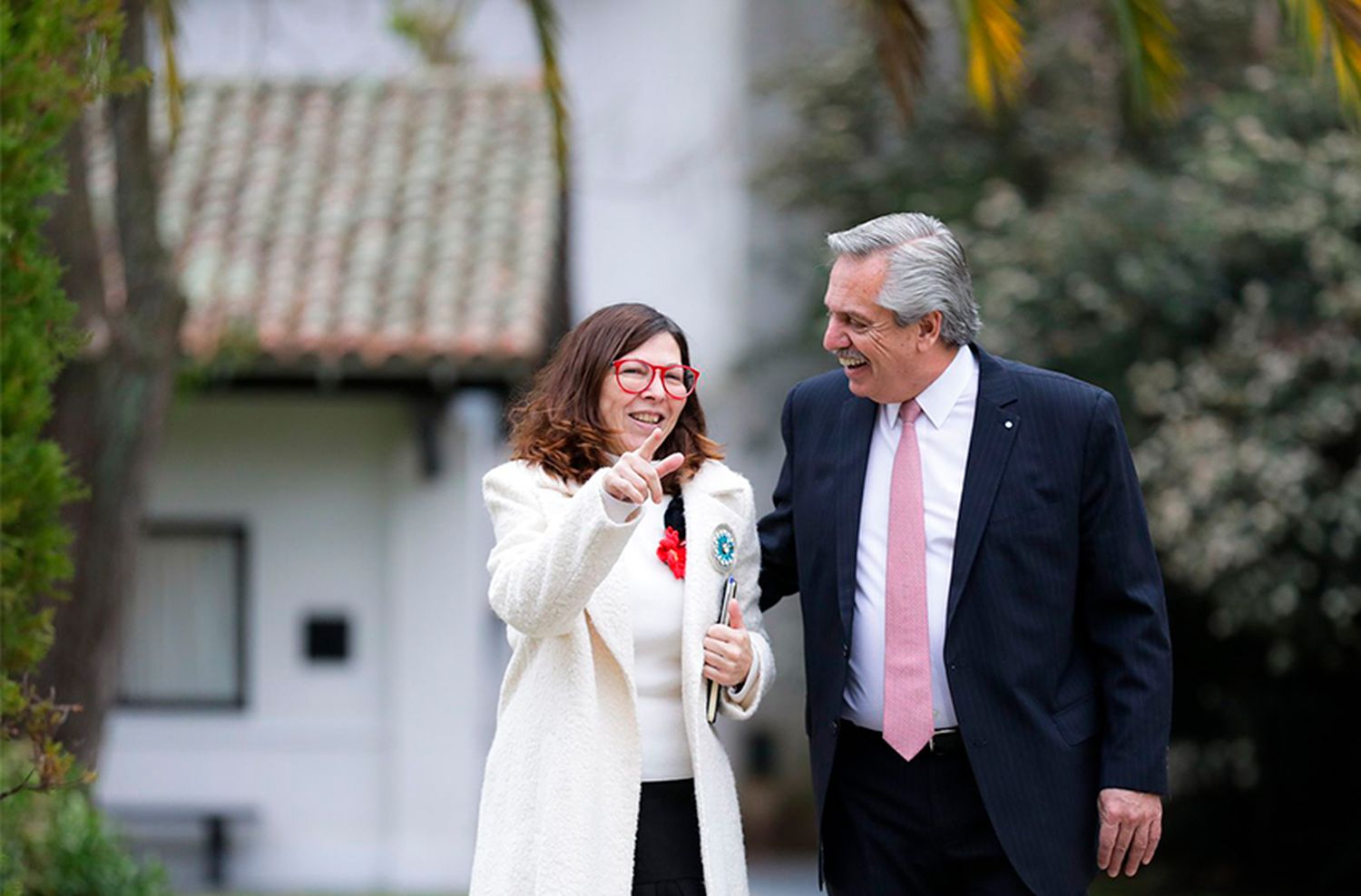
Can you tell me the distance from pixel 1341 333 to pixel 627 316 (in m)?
5.87

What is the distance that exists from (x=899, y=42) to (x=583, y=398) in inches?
96.0

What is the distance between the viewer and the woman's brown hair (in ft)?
11.8

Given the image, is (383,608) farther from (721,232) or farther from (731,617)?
(731,617)

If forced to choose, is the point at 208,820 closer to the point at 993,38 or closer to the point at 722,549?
the point at 993,38

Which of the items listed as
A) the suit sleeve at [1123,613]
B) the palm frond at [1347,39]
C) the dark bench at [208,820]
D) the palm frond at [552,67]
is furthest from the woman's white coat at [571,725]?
the dark bench at [208,820]

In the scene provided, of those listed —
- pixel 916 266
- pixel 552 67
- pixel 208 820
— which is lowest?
pixel 208 820

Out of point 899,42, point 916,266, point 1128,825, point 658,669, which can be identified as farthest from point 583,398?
point 899,42

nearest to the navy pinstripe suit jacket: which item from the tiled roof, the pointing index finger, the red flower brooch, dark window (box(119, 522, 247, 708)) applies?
the red flower brooch

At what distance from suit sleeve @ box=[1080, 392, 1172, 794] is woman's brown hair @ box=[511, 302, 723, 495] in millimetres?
799

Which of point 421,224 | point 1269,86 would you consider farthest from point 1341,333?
point 421,224

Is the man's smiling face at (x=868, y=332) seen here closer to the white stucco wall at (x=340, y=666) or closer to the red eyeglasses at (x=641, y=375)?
the red eyeglasses at (x=641, y=375)

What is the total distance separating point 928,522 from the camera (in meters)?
3.72

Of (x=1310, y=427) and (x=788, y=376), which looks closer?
(x=1310, y=427)

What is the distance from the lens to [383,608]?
35.3ft
